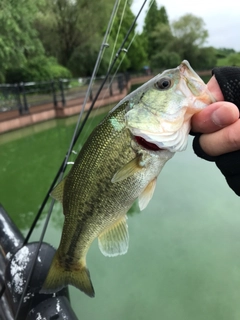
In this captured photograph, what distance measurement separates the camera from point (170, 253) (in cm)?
388

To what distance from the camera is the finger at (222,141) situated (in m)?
1.22

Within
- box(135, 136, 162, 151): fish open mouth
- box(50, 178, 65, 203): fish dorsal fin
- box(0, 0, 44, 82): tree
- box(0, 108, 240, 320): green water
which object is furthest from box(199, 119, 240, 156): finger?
box(0, 0, 44, 82): tree

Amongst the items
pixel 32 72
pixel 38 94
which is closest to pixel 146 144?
pixel 38 94

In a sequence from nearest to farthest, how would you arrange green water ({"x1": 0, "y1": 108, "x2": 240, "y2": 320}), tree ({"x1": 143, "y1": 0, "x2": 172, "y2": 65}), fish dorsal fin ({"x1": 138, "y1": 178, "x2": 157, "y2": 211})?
fish dorsal fin ({"x1": 138, "y1": 178, "x2": 157, "y2": 211}) < green water ({"x1": 0, "y1": 108, "x2": 240, "y2": 320}) < tree ({"x1": 143, "y1": 0, "x2": 172, "y2": 65})

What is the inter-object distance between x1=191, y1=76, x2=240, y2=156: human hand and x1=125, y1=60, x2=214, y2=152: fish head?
0.04 m

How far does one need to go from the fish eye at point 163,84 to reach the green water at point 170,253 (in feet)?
7.34

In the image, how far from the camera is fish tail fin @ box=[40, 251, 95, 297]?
164cm

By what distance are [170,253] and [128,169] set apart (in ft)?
9.19

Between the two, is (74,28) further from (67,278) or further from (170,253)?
(67,278)

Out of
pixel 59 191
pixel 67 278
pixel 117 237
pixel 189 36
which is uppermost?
pixel 59 191

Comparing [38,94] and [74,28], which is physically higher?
[74,28]

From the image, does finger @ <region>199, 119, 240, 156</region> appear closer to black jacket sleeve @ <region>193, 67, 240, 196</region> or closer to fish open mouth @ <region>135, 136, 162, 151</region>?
black jacket sleeve @ <region>193, 67, 240, 196</region>

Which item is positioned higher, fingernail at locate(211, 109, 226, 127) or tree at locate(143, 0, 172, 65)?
fingernail at locate(211, 109, 226, 127)

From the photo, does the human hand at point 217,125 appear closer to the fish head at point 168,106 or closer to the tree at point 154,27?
the fish head at point 168,106
